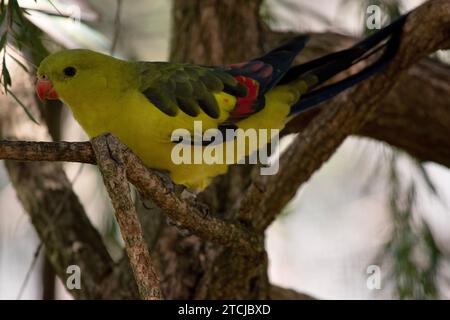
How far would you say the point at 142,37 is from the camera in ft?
14.0

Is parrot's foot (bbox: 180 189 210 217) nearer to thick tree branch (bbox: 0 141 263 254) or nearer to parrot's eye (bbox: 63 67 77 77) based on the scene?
thick tree branch (bbox: 0 141 263 254)

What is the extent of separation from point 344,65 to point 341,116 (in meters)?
0.17

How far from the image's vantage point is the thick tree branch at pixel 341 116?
109 inches

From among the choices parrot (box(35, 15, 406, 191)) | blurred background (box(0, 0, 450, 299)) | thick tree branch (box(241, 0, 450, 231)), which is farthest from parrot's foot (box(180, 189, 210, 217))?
blurred background (box(0, 0, 450, 299))

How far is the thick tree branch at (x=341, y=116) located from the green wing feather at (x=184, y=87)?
322 mm

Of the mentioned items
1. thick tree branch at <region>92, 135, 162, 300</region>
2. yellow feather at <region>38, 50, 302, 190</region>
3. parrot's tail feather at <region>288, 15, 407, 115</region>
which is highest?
parrot's tail feather at <region>288, 15, 407, 115</region>

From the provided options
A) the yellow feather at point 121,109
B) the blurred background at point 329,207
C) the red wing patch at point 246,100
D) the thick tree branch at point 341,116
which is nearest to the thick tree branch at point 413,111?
the blurred background at point 329,207

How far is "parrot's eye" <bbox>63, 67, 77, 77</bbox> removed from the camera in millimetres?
2465

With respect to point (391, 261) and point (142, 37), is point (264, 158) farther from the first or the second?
point (142, 37)

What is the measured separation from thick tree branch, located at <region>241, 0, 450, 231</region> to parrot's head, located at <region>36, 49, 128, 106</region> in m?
0.65

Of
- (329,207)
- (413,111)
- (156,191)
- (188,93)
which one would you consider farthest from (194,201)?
(329,207)

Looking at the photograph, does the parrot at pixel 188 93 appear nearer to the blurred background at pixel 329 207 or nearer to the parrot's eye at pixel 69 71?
Result: the parrot's eye at pixel 69 71

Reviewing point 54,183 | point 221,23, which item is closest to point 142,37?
point 221,23

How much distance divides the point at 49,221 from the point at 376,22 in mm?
1420
